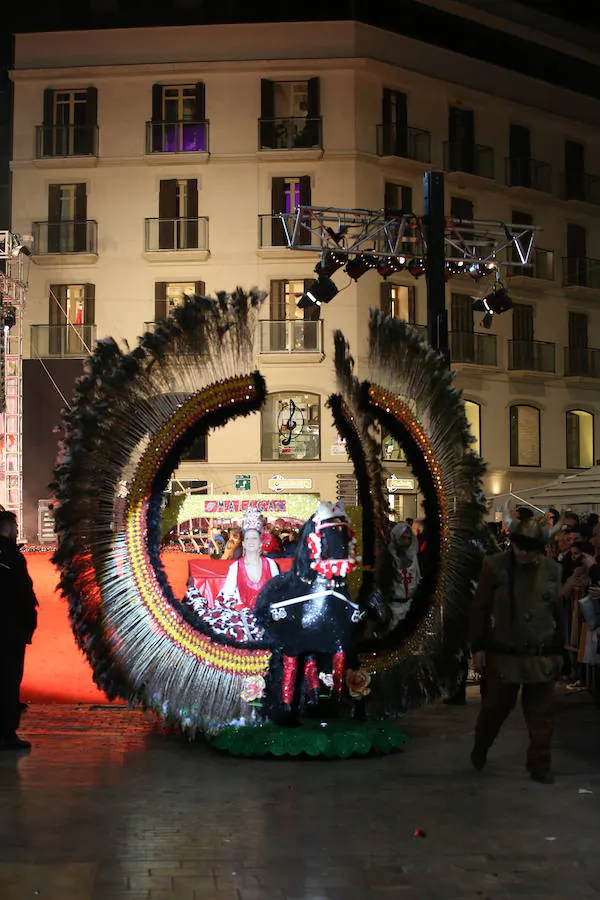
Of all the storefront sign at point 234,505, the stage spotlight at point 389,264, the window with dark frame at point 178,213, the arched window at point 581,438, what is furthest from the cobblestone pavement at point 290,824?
the arched window at point 581,438

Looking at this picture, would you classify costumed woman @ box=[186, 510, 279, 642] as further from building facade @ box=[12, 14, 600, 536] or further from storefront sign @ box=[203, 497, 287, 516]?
building facade @ box=[12, 14, 600, 536]

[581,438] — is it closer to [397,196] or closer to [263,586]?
[397,196]

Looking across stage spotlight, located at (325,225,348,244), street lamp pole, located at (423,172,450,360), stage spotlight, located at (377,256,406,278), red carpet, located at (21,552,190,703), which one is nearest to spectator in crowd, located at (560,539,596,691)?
street lamp pole, located at (423,172,450,360)

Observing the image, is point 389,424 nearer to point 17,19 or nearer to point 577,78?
A: point 17,19

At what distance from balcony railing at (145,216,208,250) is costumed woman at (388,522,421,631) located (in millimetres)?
20465

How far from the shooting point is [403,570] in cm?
1123

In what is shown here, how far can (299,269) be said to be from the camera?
102 feet

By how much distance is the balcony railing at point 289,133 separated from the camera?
31281mm

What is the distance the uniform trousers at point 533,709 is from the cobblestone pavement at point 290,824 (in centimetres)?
21

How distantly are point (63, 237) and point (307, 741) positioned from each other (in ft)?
82.8

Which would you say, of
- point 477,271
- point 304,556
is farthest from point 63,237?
point 304,556

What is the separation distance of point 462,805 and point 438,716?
3.63 m

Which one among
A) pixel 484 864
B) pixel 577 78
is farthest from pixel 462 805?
pixel 577 78

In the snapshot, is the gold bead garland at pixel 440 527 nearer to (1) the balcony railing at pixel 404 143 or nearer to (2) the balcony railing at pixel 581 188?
(1) the balcony railing at pixel 404 143
